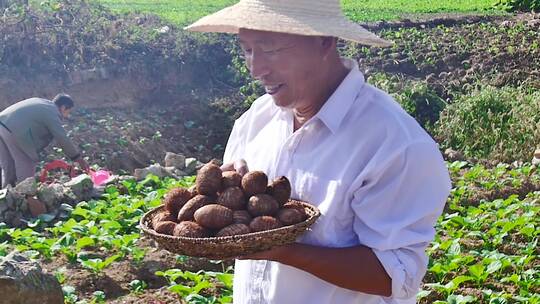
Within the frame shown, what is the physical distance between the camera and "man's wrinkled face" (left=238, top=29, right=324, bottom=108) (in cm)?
254

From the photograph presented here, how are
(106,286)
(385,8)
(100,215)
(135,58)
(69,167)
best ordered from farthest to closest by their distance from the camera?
(385,8)
(135,58)
(69,167)
(100,215)
(106,286)

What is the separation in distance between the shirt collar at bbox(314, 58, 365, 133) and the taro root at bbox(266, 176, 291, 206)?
0.65 feet

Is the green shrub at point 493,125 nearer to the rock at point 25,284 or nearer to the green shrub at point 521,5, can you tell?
the rock at point 25,284

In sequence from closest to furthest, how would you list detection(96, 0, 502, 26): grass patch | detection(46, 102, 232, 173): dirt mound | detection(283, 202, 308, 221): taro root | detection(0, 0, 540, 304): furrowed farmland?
detection(283, 202, 308, 221): taro root → detection(0, 0, 540, 304): furrowed farmland → detection(46, 102, 232, 173): dirt mound → detection(96, 0, 502, 26): grass patch

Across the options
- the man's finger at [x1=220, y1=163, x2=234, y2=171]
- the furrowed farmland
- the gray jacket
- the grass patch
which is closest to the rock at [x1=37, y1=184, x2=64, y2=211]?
the furrowed farmland

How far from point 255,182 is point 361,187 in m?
0.33

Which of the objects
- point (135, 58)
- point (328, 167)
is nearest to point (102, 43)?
point (135, 58)

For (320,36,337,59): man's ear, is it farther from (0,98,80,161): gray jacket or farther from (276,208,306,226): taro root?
(0,98,80,161): gray jacket

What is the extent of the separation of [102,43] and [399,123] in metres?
11.9

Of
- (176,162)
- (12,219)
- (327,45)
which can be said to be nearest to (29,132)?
(176,162)

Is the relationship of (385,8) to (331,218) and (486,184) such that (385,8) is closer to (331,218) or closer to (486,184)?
(486,184)

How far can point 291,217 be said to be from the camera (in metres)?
2.45

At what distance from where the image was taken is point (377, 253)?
7.87 feet

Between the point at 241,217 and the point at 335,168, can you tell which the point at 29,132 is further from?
the point at 335,168
